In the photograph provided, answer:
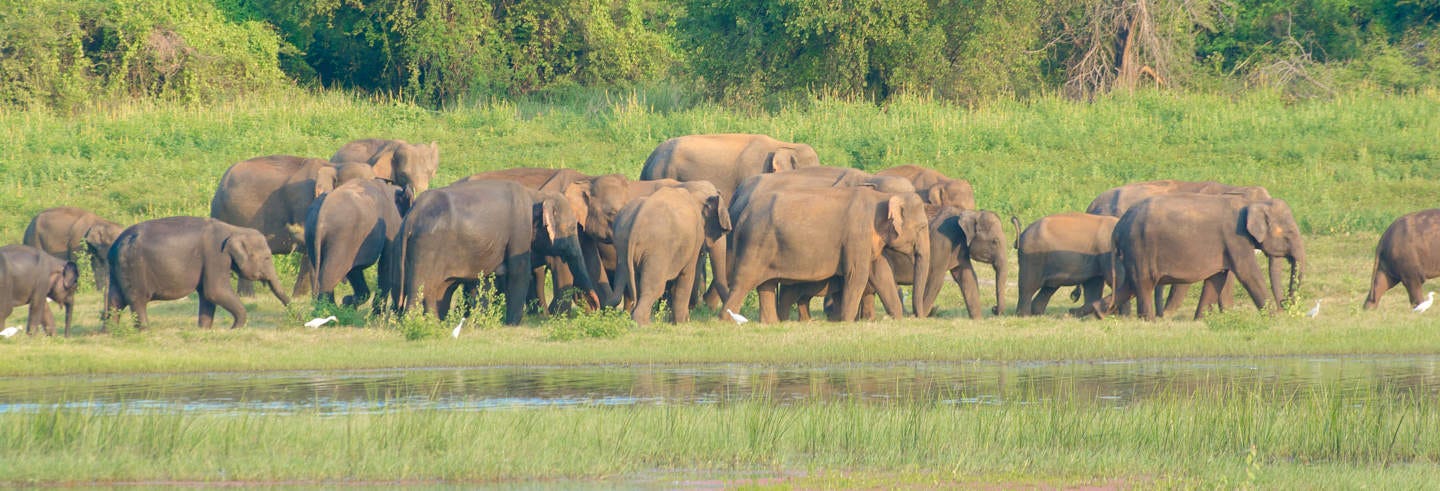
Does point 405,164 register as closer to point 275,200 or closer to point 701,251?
point 275,200

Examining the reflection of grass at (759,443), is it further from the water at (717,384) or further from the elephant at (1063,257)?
the elephant at (1063,257)

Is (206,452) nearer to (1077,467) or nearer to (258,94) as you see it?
(1077,467)

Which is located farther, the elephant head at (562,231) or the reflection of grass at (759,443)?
the elephant head at (562,231)

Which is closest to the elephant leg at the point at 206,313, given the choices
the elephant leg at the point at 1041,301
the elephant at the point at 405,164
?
the elephant at the point at 405,164

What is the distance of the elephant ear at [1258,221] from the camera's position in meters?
19.6

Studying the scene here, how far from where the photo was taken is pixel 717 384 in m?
15.6

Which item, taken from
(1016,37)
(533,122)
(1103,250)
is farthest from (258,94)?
(1103,250)

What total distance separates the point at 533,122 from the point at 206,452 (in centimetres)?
2536

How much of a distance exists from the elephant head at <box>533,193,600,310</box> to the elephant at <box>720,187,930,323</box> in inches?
61.5

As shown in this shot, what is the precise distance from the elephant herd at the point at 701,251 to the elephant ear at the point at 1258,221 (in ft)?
0.08

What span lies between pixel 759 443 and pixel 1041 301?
33.4 ft

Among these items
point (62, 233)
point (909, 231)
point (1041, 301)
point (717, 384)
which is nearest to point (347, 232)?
point (62, 233)

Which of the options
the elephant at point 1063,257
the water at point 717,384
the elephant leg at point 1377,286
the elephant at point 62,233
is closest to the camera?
the water at point 717,384

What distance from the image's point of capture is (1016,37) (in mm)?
39062
